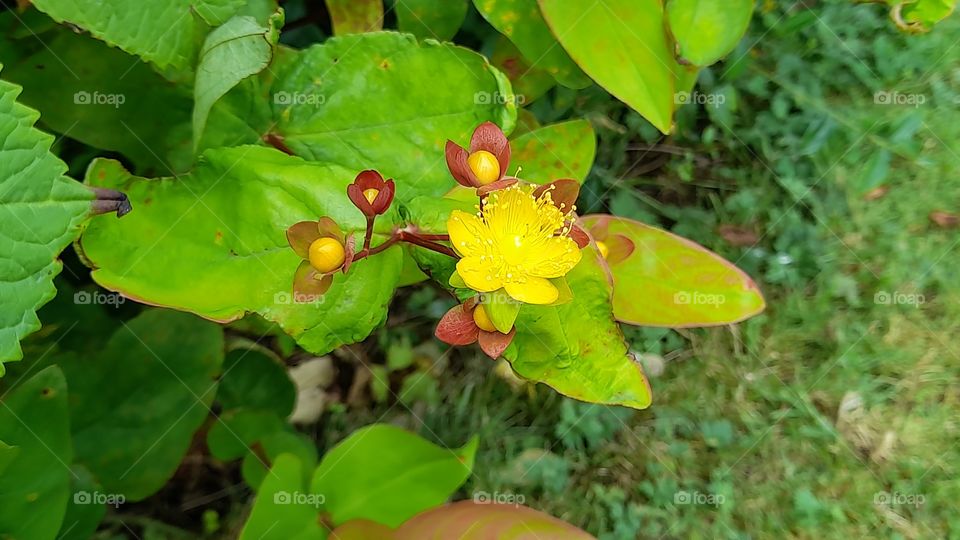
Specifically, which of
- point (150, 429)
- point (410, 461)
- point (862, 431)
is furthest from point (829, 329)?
point (150, 429)

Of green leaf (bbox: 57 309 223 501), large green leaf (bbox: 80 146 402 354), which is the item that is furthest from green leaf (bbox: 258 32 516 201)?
green leaf (bbox: 57 309 223 501)

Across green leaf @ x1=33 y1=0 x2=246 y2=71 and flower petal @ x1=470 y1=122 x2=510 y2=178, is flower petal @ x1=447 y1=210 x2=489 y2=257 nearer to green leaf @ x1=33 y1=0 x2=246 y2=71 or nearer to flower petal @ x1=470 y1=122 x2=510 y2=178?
flower petal @ x1=470 y1=122 x2=510 y2=178

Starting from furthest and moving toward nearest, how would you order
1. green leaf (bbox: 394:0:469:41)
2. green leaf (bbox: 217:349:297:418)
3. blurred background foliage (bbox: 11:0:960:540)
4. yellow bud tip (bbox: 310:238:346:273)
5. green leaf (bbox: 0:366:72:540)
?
blurred background foliage (bbox: 11:0:960:540) < green leaf (bbox: 217:349:297:418) < green leaf (bbox: 394:0:469:41) < green leaf (bbox: 0:366:72:540) < yellow bud tip (bbox: 310:238:346:273)

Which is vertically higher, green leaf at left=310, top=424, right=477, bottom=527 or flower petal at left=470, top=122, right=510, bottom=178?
flower petal at left=470, top=122, right=510, bottom=178

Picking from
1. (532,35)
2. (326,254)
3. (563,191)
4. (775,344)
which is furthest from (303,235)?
(775,344)

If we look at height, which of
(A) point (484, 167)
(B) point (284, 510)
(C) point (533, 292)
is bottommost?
(B) point (284, 510)

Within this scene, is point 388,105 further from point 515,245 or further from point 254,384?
point 254,384

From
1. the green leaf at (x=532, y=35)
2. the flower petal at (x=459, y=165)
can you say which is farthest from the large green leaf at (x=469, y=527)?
the green leaf at (x=532, y=35)

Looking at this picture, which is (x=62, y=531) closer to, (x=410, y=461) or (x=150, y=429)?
(x=150, y=429)
